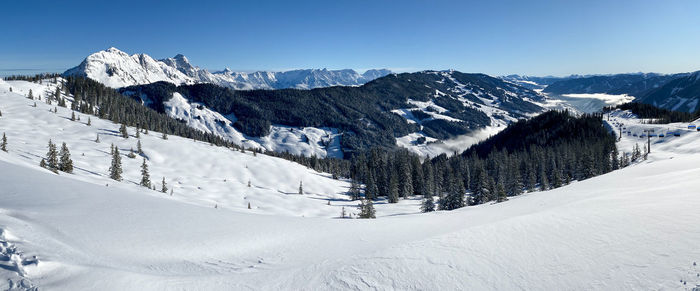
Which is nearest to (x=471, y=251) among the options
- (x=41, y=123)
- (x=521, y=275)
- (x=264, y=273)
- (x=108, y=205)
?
(x=521, y=275)

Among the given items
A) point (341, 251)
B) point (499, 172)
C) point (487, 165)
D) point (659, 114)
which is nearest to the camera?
point (341, 251)

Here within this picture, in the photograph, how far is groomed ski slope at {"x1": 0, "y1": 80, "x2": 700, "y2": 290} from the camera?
263 inches

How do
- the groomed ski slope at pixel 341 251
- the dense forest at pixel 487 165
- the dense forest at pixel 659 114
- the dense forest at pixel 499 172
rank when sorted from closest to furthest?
the groomed ski slope at pixel 341 251, the dense forest at pixel 499 172, the dense forest at pixel 487 165, the dense forest at pixel 659 114

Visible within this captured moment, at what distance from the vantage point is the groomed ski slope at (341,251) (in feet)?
21.9

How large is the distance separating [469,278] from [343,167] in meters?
158

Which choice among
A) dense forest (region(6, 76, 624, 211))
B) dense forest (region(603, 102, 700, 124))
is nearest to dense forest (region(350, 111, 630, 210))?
dense forest (region(6, 76, 624, 211))

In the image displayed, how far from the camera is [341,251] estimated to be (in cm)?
1006

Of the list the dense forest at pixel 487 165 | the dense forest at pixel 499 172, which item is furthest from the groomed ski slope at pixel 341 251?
the dense forest at pixel 499 172

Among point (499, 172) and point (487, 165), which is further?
point (487, 165)

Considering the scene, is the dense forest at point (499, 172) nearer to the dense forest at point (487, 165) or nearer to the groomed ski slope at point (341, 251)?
the dense forest at point (487, 165)

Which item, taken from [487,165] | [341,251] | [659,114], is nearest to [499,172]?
[487,165]

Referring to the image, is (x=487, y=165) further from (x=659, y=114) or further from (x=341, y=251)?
(x=659, y=114)

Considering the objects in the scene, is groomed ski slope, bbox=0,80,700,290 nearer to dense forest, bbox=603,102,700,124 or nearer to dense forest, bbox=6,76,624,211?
dense forest, bbox=6,76,624,211

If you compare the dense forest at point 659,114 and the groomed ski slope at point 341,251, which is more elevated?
the dense forest at point 659,114
